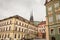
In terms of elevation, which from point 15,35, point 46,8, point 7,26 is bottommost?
point 15,35

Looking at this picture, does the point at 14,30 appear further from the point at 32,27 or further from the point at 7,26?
the point at 32,27

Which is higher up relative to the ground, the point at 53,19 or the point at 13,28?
the point at 53,19

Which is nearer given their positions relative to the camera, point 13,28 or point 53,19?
point 53,19

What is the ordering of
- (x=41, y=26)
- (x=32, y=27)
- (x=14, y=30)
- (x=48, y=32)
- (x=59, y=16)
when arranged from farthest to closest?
(x=41, y=26) < (x=32, y=27) < (x=14, y=30) < (x=48, y=32) < (x=59, y=16)

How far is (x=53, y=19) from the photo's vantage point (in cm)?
3441

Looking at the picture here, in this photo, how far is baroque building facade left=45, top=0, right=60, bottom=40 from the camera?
33.1 m

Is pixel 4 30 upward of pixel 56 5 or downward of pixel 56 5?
downward

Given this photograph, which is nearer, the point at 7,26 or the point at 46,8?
the point at 46,8

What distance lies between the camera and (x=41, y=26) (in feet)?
261

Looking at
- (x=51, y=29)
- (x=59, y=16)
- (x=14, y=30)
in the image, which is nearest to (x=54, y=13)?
(x=59, y=16)

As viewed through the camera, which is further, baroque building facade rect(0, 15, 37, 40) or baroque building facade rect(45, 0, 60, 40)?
baroque building facade rect(0, 15, 37, 40)

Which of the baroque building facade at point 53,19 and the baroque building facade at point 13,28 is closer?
the baroque building facade at point 53,19

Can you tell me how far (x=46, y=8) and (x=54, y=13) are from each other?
3.99m

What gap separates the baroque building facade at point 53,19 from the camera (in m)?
33.1
